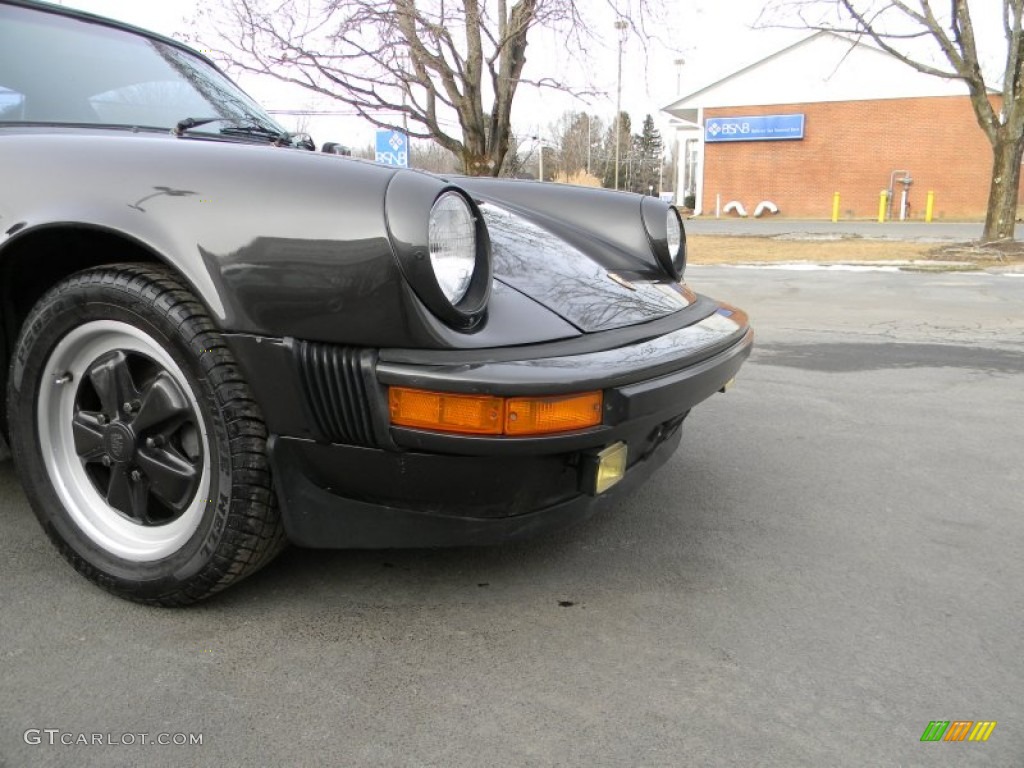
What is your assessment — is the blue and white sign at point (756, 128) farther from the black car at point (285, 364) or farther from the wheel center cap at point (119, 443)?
the wheel center cap at point (119, 443)

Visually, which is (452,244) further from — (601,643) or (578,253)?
(601,643)

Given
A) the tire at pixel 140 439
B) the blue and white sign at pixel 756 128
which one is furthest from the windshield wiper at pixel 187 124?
the blue and white sign at pixel 756 128

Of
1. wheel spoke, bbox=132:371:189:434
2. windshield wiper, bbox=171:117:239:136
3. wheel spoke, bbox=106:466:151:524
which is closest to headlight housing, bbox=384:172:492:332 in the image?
wheel spoke, bbox=132:371:189:434

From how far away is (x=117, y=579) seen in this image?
193 centimetres

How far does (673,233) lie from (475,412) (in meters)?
1.56

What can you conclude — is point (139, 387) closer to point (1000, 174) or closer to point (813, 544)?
point (813, 544)

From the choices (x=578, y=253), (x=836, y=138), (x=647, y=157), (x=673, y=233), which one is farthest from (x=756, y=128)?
(x=647, y=157)

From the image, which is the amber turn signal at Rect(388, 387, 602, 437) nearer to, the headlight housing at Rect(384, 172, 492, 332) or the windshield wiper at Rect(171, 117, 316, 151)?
the headlight housing at Rect(384, 172, 492, 332)

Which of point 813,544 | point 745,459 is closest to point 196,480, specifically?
point 813,544

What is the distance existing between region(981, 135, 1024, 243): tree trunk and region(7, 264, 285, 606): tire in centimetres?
1504

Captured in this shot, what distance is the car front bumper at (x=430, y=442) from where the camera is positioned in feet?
5.25

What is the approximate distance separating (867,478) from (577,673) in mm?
1789

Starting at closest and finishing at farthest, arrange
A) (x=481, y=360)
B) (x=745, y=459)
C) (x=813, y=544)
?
1. (x=481, y=360)
2. (x=813, y=544)
3. (x=745, y=459)

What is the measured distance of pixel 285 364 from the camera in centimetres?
165
